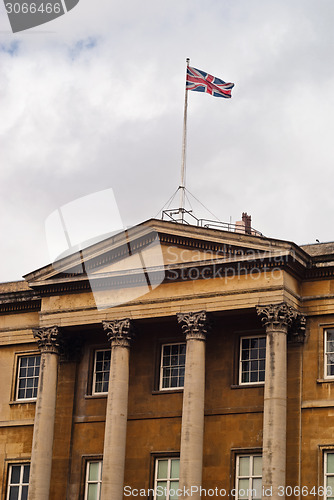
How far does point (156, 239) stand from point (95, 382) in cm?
635

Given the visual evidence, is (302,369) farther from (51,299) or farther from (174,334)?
(51,299)

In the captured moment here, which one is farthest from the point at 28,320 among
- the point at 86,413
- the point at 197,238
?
the point at 197,238

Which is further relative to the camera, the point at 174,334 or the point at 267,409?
the point at 174,334

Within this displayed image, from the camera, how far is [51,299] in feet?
129

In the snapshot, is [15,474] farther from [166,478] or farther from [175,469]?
[175,469]

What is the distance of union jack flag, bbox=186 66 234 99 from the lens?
137 ft

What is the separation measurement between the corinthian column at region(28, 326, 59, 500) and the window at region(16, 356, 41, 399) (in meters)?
2.25

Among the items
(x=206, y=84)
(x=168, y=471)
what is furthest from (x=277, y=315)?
(x=206, y=84)

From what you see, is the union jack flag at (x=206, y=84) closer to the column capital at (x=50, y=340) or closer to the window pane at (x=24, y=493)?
the column capital at (x=50, y=340)

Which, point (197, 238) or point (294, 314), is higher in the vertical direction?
point (197, 238)

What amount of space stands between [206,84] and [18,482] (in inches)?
723

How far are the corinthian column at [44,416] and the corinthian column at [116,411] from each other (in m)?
2.56

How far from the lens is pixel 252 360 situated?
1433 inches

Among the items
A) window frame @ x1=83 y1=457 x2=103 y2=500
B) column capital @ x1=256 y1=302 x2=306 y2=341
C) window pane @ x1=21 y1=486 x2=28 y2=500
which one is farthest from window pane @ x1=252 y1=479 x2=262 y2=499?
window pane @ x1=21 y1=486 x2=28 y2=500
